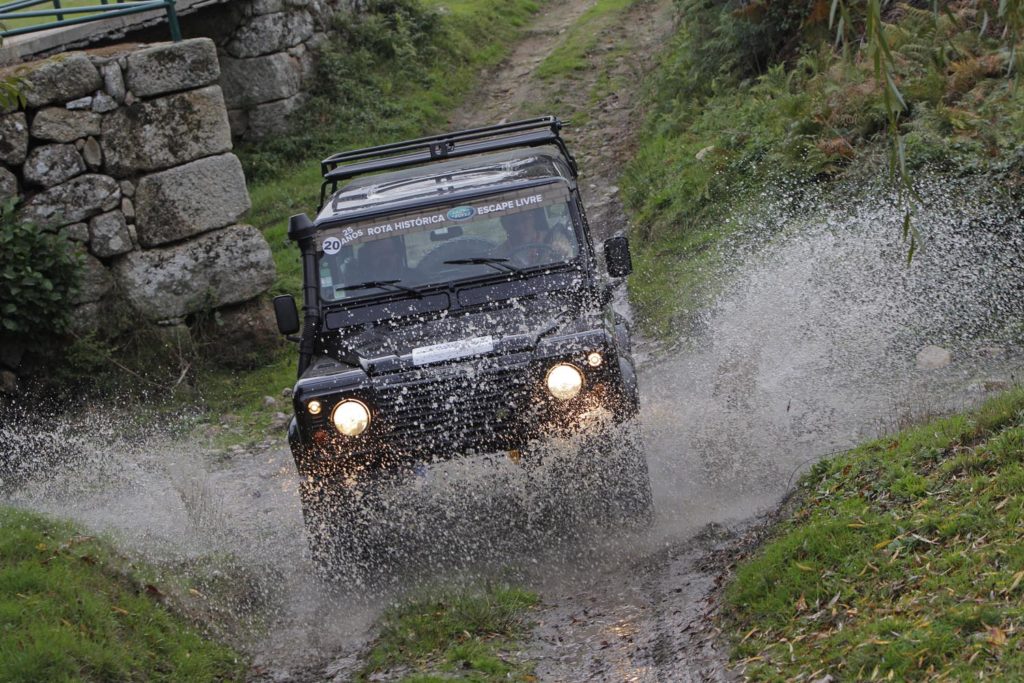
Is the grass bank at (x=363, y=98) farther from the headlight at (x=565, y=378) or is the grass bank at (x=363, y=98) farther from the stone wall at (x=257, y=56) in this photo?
the headlight at (x=565, y=378)

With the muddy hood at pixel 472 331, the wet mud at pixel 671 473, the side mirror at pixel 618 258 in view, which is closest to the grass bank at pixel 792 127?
the wet mud at pixel 671 473

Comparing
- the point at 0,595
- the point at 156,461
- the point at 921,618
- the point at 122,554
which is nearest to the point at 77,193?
the point at 156,461

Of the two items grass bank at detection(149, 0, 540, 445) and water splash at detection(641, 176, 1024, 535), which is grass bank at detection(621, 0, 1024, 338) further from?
grass bank at detection(149, 0, 540, 445)

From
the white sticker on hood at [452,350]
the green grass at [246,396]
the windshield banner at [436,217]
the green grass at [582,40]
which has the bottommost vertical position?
the green grass at [582,40]

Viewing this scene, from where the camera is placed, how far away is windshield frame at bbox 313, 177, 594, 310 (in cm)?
677

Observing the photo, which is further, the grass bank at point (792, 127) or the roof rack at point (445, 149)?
the grass bank at point (792, 127)

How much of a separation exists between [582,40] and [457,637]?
1664 cm

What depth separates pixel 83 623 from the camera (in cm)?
523

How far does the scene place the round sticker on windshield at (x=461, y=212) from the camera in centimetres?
686

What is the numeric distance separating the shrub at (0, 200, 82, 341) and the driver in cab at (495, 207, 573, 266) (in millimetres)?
4897

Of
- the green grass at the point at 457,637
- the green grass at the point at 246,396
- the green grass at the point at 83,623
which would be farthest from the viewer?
the green grass at the point at 246,396

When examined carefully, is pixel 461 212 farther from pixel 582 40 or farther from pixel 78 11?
pixel 582 40

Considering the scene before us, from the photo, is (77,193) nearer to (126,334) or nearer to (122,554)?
Result: (126,334)

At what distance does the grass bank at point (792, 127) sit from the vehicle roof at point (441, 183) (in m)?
2.89
